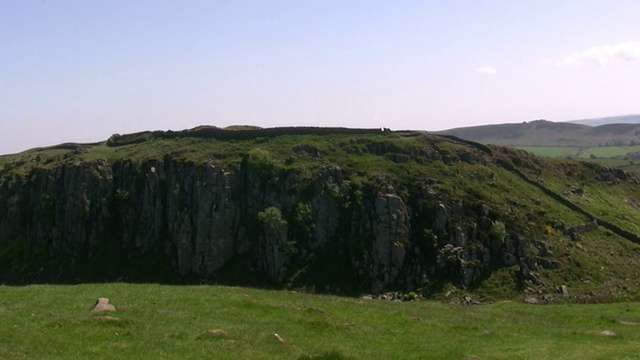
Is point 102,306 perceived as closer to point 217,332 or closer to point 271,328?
point 217,332

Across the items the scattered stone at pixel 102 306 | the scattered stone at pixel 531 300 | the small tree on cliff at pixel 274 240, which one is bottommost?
the scattered stone at pixel 531 300

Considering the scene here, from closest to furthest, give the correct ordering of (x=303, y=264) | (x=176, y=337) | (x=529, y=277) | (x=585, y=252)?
(x=176, y=337), (x=529, y=277), (x=585, y=252), (x=303, y=264)

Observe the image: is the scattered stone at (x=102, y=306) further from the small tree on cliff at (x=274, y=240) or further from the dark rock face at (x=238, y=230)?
the small tree on cliff at (x=274, y=240)

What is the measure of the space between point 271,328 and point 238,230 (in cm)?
4227

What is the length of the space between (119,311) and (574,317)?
3168 cm

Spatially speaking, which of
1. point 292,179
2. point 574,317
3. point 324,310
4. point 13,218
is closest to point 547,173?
point 292,179

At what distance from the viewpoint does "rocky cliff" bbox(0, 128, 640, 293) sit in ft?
219

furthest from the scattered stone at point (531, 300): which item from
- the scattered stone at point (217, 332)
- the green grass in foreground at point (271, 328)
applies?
the scattered stone at point (217, 332)

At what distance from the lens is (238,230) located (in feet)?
247

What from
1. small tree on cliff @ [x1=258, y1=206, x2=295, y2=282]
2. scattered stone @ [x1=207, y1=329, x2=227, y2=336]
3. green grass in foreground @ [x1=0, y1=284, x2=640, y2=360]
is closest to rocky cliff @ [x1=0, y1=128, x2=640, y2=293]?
small tree on cliff @ [x1=258, y1=206, x2=295, y2=282]

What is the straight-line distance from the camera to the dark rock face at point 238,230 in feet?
219

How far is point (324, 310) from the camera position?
Result: 3934 centimetres

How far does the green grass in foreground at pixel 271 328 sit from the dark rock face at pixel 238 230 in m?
20.8

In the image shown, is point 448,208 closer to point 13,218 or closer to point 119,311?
point 119,311
